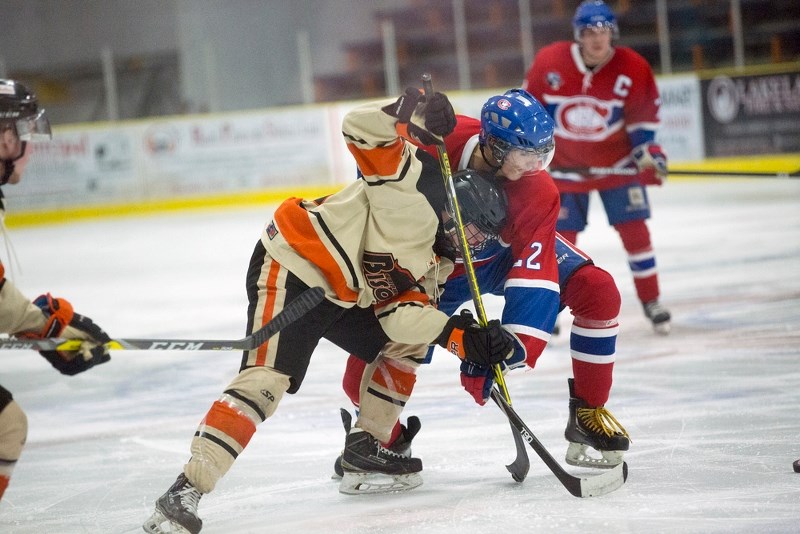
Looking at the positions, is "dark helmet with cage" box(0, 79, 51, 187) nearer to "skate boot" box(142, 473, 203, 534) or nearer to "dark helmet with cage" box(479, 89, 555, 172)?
"skate boot" box(142, 473, 203, 534)

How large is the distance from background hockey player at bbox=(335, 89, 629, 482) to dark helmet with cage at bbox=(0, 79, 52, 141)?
90 cm

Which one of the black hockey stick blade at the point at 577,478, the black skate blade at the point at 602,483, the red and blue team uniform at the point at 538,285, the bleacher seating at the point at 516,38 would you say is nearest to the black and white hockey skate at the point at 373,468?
the red and blue team uniform at the point at 538,285

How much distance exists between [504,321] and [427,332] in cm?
18

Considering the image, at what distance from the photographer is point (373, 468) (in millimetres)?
2424

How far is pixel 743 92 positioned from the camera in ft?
28.7

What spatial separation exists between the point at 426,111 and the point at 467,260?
35 cm

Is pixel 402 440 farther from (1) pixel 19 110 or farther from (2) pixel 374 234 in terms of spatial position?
(1) pixel 19 110

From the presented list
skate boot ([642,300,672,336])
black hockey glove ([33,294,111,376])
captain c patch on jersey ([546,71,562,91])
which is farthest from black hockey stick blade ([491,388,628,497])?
captain c patch on jersey ([546,71,562,91])

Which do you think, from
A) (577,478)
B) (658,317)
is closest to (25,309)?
(577,478)

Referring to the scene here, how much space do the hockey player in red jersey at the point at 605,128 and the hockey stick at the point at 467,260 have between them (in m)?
1.77

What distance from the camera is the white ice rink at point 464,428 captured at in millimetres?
2176

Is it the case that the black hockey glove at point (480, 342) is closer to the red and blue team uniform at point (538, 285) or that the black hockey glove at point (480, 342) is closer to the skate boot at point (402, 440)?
the red and blue team uniform at point (538, 285)

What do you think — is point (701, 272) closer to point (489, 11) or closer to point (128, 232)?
point (128, 232)

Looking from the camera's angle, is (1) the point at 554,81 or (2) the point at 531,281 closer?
(2) the point at 531,281
